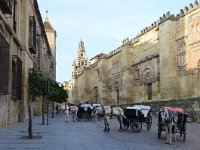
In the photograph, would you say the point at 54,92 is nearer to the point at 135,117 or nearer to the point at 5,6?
the point at 135,117

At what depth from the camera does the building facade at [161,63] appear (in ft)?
102

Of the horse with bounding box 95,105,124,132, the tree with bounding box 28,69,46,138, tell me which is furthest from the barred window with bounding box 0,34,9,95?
the tree with bounding box 28,69,46,138

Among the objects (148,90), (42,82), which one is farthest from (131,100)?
(42,82)

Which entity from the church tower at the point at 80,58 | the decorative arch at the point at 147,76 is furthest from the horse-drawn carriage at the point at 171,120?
the church tower at the point at 80,58

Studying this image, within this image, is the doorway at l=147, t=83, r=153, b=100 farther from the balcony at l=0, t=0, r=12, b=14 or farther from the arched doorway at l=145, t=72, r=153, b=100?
the balcony at l=0, t=0, r=12, b=14

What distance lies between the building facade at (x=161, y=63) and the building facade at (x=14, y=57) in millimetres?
10974

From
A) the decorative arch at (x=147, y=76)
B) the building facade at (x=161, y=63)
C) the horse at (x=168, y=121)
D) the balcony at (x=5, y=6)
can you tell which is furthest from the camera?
the decorative arch at (x=147, y=76)

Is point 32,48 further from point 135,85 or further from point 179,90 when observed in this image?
point 135,85

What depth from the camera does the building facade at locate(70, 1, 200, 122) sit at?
31125 millimetres

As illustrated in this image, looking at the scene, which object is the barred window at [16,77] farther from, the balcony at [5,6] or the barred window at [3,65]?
the balcony at [5,6]

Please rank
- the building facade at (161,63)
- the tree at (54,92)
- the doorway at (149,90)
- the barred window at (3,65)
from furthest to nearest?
the doorway at (149,90) < the building facade at (161,63) < the tree at (54,92) < the barred window at (3,65)

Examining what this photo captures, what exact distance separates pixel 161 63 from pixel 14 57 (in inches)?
675

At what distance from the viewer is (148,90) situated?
41.4 meters

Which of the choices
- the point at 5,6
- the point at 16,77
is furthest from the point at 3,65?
the point at 16,77
